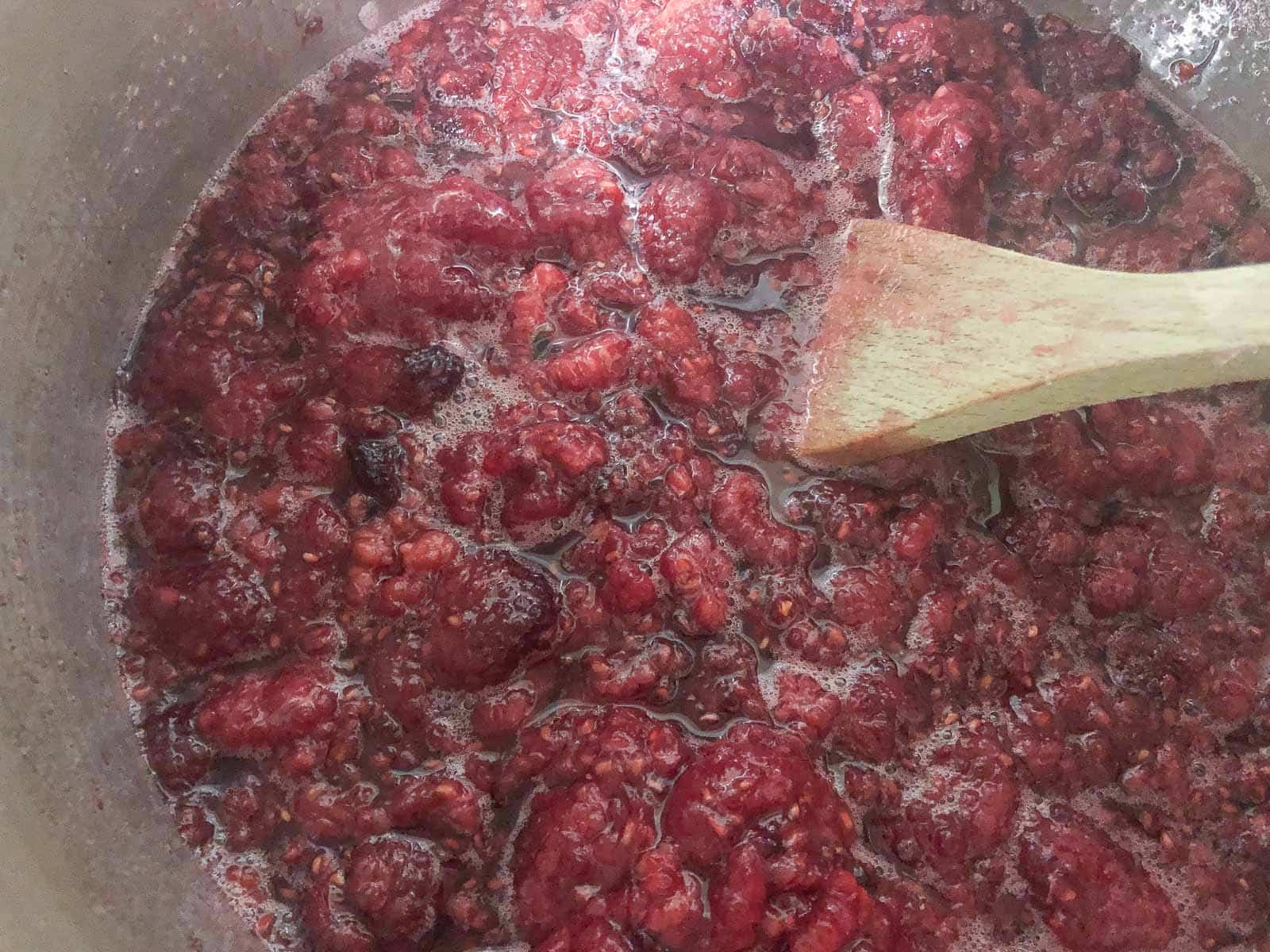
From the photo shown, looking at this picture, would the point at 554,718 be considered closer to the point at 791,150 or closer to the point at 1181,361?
the point at 1181,361

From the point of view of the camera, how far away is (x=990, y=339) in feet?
7.95

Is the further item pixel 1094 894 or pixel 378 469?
pixel 378 469

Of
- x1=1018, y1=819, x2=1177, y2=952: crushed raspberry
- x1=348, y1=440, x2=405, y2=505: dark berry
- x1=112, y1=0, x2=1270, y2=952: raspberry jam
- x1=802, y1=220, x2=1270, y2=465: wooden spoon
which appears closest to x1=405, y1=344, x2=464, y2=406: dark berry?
x1=112, y1=0, x2=1270, y2=952: raspberry jam

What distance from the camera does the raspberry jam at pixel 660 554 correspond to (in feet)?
7.87

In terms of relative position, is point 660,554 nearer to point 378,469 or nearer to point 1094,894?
point 378,469

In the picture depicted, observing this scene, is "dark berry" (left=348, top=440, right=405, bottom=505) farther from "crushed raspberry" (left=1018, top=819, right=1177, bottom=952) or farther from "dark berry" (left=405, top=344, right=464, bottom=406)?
"crushed raspberry" (left=1018, top=819, right=1177, bottom=952)

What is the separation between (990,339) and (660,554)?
105 centimetres

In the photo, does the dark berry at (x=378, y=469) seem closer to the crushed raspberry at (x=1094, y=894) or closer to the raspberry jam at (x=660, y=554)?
the raspberry jam at (x=660, y=554)

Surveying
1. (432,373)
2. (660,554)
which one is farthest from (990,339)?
(432,373)

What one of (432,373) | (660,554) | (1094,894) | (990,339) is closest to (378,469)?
(432,373)

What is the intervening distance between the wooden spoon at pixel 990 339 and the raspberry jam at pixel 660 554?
237mm

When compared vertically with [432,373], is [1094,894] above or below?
below

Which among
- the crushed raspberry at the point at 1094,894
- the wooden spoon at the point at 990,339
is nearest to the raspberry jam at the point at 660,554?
the crushed raspberry at the point at 1094,894

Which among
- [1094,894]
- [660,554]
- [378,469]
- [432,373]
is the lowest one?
[1094,894]
